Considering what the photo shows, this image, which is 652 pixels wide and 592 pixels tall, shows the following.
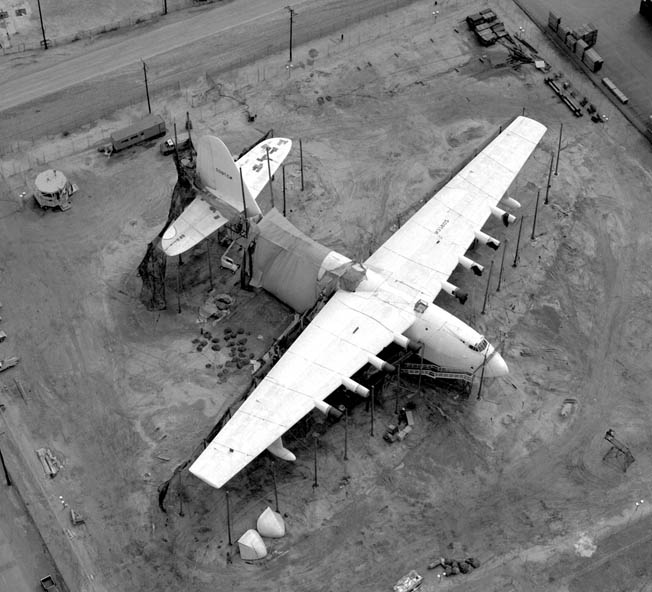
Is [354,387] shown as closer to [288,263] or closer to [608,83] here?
[288,263]

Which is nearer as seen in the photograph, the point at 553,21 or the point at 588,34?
the point at 588,34

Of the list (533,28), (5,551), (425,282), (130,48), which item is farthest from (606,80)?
(5,551)

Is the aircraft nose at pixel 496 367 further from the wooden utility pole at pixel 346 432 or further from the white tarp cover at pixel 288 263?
the white tarp cover at pixel 288 263

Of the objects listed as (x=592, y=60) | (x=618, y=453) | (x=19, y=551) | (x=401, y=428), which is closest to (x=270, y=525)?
(x=401, y=428)

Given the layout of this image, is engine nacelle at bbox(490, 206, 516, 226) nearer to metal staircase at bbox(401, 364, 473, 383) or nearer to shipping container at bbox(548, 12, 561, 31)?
metal staircase at bbox(401, 364, 473, 383)

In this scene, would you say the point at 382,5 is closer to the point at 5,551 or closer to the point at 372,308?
the point at 372,308

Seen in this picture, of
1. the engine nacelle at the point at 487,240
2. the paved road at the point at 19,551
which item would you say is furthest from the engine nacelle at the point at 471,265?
the paved road at the point at 19,551
